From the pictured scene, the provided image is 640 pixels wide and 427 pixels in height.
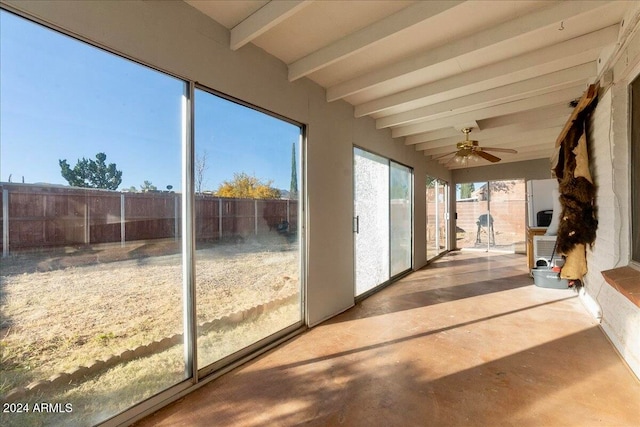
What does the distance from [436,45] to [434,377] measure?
2755 millimetres

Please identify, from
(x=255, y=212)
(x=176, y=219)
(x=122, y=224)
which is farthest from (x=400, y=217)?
(x=122, y=224)

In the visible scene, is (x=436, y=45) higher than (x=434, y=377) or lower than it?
higher

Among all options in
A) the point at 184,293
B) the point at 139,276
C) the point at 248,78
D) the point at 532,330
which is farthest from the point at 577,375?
the point at 248,78

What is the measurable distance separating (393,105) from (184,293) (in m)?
3.07

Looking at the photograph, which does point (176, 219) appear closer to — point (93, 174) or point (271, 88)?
point (93, 174)

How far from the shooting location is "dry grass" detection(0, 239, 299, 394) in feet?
4.54

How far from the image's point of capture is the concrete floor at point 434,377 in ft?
5.77

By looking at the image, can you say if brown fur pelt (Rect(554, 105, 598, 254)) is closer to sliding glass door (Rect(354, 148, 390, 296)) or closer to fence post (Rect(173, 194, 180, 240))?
sliding glass door (Rect(354, 148, 390, 296))

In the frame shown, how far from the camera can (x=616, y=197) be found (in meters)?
2.49

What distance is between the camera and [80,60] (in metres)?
1.56

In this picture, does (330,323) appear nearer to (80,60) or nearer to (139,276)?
(139,276)

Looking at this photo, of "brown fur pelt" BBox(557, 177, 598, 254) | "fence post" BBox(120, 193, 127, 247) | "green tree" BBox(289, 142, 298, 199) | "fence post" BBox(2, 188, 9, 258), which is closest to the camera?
"fence post" BBox(2, 188, 9, 258)

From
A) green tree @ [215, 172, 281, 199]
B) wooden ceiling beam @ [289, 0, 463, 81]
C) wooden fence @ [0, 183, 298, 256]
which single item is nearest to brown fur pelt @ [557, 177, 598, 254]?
wooden ceiling beam @ [289, 0, 463, 81]

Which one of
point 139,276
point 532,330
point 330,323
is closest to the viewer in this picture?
point 139,276
